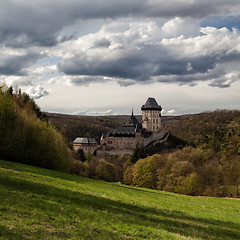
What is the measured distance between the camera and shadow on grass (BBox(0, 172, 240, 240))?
446 inches

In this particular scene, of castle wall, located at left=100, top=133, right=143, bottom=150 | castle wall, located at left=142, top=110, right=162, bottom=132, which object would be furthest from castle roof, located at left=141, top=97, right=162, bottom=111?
castle wall, located at left=100, top=133, right=143, bottom=150

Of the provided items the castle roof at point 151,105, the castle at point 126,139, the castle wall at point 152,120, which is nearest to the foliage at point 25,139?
the castle at point 126,139

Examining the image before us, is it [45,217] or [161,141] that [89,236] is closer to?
[45,217]

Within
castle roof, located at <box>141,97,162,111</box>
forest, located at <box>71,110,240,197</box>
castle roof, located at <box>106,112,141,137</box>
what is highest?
castle roof, located at <box>141,97,162,111</box>

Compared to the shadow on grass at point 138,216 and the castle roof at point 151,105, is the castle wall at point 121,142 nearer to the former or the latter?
the castle roof at point 151,105

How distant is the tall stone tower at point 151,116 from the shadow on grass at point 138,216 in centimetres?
12473

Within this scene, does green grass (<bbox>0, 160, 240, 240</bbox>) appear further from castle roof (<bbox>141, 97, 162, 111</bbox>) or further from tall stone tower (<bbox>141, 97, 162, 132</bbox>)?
castle roof (<bbox>141, 97, 162, 111</bbox>)

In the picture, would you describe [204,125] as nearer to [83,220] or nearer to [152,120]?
[152,120]

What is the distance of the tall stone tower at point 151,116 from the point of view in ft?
461

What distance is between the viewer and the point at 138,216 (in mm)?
12812

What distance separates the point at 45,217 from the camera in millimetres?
9781

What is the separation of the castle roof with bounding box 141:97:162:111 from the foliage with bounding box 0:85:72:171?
10577 cm

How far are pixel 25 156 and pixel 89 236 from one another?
29.3m

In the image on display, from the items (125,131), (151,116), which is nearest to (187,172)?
(125,131)
